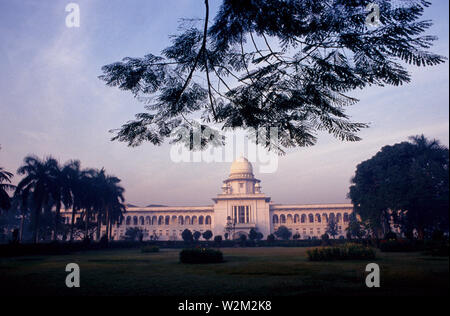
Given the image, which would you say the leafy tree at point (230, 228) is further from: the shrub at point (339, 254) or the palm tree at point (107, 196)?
the shrub at point (339, 254)

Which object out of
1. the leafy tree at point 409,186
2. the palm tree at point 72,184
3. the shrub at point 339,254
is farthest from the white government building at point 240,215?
the shrub at point 339,254

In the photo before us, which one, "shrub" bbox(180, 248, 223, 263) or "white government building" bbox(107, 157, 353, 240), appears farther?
"white government building" bbox(107, 157, 353, 240)

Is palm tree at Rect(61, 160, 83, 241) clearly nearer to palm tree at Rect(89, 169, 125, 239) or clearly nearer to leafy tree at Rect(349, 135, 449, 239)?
palm tree at Rect(89, 169, 125, 239)

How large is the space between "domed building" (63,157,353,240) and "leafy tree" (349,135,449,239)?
31.9 m

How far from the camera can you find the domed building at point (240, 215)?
69750mm

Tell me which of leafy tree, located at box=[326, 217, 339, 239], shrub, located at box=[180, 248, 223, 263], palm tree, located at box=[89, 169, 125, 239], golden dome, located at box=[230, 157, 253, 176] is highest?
golden dome, located at box=[230, 157, 253, 176]

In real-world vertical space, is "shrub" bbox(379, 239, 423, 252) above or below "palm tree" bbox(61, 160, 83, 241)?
below

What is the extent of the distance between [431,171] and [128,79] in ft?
121

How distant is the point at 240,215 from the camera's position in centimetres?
7025

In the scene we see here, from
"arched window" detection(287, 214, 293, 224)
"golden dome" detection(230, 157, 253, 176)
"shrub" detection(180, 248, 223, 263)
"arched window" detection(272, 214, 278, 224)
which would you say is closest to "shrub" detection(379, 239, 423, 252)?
"shrub" detection(180, 248, 223, 263)

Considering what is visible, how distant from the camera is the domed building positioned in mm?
69750

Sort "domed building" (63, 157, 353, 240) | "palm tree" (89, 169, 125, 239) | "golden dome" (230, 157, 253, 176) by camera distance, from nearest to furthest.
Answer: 1. "palm tree" (89, 169, 125, 239)
2. "domed building" (63, 157, 353, 240)
3. "golden dome" (230, 157, 253, 176)

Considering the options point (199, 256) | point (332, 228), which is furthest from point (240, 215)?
point (199, 256)

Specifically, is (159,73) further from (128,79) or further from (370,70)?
(370,70)
